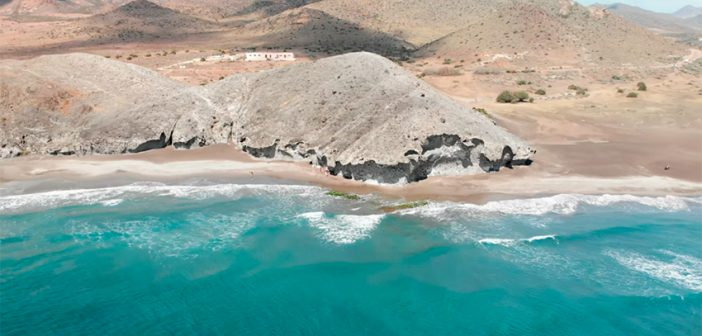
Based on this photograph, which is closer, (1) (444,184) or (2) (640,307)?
(2) (640,307)

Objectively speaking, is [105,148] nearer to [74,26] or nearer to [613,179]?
[613,179]

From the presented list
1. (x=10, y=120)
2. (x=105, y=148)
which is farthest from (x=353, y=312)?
(x=10, y=120)

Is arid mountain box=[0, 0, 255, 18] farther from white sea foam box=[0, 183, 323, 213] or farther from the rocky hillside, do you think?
white sea foam box=[0, 183, 323, 213]

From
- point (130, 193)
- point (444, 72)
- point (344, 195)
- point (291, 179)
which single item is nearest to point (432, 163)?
point (344, 195)

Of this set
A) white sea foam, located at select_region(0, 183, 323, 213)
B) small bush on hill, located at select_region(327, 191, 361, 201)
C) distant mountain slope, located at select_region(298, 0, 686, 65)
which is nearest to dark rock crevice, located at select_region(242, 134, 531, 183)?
small bush on hill, located at select_region(327, 191, 361, 201)

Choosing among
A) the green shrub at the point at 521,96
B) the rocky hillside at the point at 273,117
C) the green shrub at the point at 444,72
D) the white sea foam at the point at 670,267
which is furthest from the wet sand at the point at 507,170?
the green shrub at the point at 444,72

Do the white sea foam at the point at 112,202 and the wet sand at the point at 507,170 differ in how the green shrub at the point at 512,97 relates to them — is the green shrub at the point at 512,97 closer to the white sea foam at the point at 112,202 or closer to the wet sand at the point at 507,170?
the wet sand at the point at 507,170

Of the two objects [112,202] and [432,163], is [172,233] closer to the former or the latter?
[112,202]
